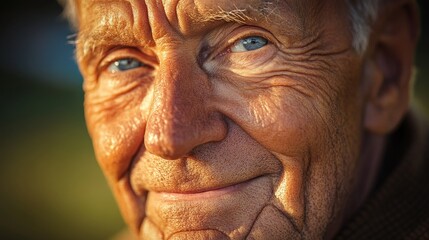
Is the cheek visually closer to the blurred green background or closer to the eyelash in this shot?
the eyelash

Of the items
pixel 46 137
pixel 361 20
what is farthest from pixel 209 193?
pixel 46 137

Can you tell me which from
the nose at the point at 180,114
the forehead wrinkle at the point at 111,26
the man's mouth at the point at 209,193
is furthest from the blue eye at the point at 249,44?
the man's mouth at the point at 209,193

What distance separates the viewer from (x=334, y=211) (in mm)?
2523

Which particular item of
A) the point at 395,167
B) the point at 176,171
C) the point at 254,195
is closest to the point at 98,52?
the point at 176,171

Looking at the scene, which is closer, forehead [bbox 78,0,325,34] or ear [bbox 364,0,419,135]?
forehead [bbox 78,0,325,34]

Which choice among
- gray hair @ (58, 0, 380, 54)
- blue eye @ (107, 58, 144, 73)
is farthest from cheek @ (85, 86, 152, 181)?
gray hair @ (58, 0, 380, 54)

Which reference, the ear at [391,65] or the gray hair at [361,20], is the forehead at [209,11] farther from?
the ear at [391,65]

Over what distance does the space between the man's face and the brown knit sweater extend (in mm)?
150

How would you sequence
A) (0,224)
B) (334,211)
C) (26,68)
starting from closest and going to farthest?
(334,211), (0,224), (26,68)

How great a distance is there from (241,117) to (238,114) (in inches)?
0.6

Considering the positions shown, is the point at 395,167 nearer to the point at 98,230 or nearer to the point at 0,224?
the point at 98,230

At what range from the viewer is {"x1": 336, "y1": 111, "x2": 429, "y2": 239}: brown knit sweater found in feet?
8.59

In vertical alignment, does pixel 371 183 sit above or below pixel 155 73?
below

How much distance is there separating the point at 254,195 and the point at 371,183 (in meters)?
0.76
